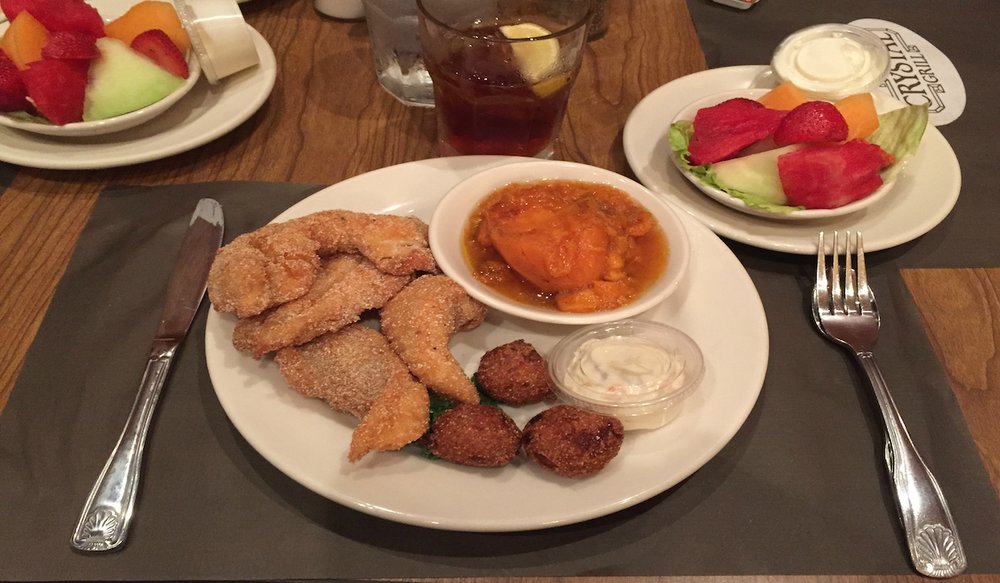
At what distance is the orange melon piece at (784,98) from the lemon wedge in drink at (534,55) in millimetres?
880

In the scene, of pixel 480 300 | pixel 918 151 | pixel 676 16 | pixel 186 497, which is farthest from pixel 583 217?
pixel 676 16

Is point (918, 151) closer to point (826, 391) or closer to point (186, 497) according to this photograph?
point (826, 391)

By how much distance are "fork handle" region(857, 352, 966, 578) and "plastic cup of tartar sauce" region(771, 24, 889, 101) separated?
57.2 inches

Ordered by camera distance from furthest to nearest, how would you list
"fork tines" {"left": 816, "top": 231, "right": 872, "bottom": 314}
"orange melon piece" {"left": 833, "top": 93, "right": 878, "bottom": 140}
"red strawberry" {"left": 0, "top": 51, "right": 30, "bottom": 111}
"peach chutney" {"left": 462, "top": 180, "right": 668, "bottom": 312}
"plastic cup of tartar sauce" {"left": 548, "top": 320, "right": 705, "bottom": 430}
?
"orange melon piece" {"left": 833, "top": 93, "right": 878, "bottom": 140}
"red strawberry" {"left": 0, "top": 51, "right": 30, "bottom": 111}
"fork tines" {"left": 816, "top": 231, "right": 872, "bottom": 314}
"peach chutney" {"left": 462, "top": 180, "right": 668, "bottom": 312}
"plastic cup of tartar sauce" {"left": 548, "top": 320, "right": 705, "bottom": 430}

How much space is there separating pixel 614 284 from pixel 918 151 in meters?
1.47

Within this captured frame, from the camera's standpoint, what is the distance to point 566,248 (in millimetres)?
1966

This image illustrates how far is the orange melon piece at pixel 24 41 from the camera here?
7.79 ft

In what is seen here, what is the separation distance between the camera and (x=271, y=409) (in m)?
1.69

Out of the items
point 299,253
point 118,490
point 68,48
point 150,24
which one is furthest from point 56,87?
point 118,490

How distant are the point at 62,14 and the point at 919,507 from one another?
3.13 m

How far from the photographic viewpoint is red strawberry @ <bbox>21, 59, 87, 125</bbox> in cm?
230

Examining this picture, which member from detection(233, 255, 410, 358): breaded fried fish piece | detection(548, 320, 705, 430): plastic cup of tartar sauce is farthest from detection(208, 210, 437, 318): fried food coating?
detection(548, 320, 705, 430): plastic cup of tartar sauce

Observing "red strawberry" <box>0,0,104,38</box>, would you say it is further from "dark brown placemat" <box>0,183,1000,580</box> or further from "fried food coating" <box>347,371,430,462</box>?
"fried food coating" <box>347,371,430,462</box>

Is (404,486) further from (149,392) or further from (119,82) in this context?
(119,82)
